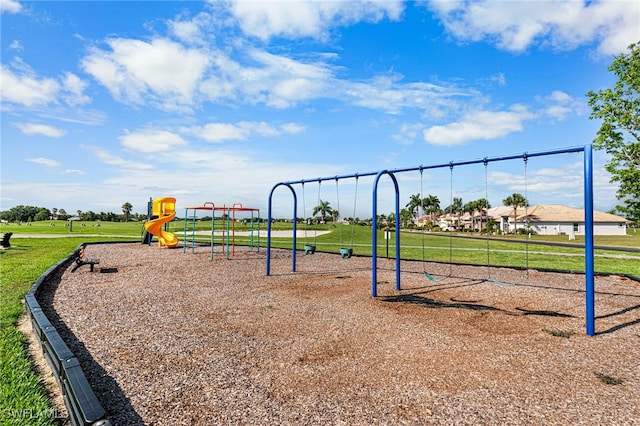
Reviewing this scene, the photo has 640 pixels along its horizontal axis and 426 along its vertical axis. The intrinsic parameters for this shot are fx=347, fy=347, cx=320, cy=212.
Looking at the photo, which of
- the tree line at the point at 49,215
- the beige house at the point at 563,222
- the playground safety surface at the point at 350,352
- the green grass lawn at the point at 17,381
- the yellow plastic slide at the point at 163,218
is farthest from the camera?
the tree line at the point at 49,215

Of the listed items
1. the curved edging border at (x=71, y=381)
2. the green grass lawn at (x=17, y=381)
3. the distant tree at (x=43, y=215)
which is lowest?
the green grass lawn at (x=17, y=381)

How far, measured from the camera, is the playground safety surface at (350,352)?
2.87 metres

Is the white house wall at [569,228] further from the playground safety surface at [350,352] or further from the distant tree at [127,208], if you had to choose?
the distant tree at [127,208]

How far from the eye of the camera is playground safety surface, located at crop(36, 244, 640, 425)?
287 cm

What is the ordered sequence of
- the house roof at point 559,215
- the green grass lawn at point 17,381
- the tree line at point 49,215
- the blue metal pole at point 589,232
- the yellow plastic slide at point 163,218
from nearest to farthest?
the green grass lawn at point 17,381 < the blue metal pole at point 589,232 < the yellow plastic slide at point 163,218 < the house roof at point 559,215 < the tree line at point 49,215

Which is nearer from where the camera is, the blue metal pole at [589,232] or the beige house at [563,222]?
the blue metal pole at [589,232]

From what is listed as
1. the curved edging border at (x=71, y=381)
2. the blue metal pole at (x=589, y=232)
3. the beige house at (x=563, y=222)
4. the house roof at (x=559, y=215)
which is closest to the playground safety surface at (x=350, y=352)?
the curved edging border at (x=71, y=381)

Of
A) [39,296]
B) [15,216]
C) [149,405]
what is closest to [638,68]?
[149,405]

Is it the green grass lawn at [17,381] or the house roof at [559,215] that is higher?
the house roof at [559,215]

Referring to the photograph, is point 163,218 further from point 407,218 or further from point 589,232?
point 407,218

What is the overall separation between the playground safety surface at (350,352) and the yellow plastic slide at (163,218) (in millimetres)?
8759

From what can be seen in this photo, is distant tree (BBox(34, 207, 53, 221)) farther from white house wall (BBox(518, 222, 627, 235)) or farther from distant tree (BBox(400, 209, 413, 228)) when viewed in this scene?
white house wall (BBox(518, 222, 627, 235))

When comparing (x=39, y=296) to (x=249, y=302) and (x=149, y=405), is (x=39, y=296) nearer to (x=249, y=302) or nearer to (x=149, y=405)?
(x=249, y=302)

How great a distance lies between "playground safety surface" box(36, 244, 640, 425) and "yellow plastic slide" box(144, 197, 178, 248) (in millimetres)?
8759
